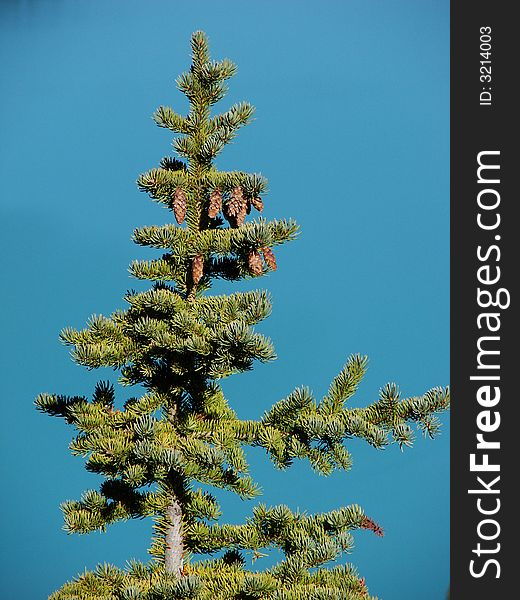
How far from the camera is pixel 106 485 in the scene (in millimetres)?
2264

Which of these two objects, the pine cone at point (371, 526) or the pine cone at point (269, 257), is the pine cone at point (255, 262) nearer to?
the pine cone at point (269, 257)

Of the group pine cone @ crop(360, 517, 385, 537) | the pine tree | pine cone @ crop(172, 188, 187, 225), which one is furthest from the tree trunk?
pine cone @ crop(172, 188, 187, 225)

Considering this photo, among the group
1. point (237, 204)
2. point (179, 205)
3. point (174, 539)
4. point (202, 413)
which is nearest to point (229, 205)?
point (237, 204)

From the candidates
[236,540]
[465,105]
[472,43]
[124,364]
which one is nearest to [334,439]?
[236,540]

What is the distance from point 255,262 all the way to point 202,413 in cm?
38

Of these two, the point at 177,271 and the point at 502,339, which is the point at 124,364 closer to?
the point at 177,271

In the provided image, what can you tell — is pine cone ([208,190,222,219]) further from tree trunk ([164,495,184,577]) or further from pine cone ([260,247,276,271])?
tree trunk ([164,495,184,577])

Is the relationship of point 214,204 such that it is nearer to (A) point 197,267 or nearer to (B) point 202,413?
(A) point 197,267

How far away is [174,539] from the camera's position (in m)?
2.21

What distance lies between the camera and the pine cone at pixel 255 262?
2148 millimetres

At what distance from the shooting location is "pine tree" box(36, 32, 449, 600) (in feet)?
6.60

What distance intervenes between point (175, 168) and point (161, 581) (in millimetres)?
973

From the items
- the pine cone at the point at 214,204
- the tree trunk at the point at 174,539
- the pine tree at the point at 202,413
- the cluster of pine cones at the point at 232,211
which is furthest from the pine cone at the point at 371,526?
the pine cone at the point at 214,204

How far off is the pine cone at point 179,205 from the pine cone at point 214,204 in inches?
2.6
